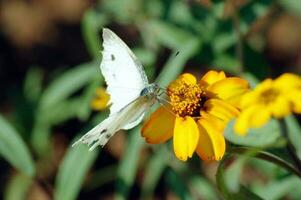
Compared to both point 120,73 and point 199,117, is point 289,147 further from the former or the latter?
point 120,73

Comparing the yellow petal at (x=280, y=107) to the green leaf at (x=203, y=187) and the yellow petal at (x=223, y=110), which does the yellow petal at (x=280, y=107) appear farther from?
the green leaf at (x=203, y=187)

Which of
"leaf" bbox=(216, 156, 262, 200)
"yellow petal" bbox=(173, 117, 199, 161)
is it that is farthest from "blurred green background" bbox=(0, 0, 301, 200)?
"yellow petal" bbox=(173, 117, 199, 161)

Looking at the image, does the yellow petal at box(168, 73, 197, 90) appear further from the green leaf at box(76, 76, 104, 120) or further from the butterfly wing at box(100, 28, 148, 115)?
the green leaf at box(76, 76, 104, 120)

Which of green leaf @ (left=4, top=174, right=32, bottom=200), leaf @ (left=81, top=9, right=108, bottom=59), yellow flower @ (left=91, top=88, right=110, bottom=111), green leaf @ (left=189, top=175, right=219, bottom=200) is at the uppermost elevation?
leaf @ (left=81, top=9, right=108, bottom=59)

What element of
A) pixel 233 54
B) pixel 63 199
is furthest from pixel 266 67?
pixel 63 199

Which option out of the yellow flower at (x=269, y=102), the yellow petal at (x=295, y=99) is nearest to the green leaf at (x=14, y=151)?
the yellow flower at (x=269, y=102)

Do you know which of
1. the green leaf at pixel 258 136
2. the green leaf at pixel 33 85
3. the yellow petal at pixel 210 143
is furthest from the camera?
the green leaf at pixel 33 85
